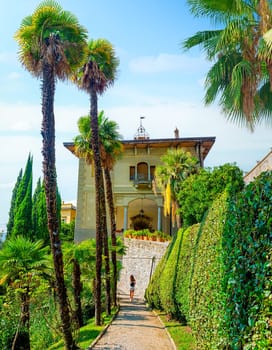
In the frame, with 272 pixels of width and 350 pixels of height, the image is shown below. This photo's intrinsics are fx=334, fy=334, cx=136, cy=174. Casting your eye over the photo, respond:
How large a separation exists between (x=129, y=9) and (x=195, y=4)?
185 cm

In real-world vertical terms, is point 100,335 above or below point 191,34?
below

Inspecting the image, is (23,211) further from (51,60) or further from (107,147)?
(51,60)

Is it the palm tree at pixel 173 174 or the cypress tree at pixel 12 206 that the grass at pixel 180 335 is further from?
the cypress tree at pixel 12 206

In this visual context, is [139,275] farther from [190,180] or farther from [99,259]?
[99,259]

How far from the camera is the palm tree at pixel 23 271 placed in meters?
10.8

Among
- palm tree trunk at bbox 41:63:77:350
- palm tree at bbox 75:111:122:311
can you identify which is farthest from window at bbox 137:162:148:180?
palm tree trunk at bbox 41:63:77:350

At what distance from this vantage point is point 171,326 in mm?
11953

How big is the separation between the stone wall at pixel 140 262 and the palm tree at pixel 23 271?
15.1m

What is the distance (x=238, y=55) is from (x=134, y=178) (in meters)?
Answer: 26.1

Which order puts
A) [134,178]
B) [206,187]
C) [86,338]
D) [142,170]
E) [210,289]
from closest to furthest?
[210,289] → [86,338] → [206,187] → [134,178] → [142,170]

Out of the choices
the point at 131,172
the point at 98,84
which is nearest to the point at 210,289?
the point at 98,84

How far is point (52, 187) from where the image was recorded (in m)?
9.14

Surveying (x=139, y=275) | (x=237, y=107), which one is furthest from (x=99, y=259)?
(x=139, y=275)

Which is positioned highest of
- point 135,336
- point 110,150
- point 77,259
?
point 110,150
